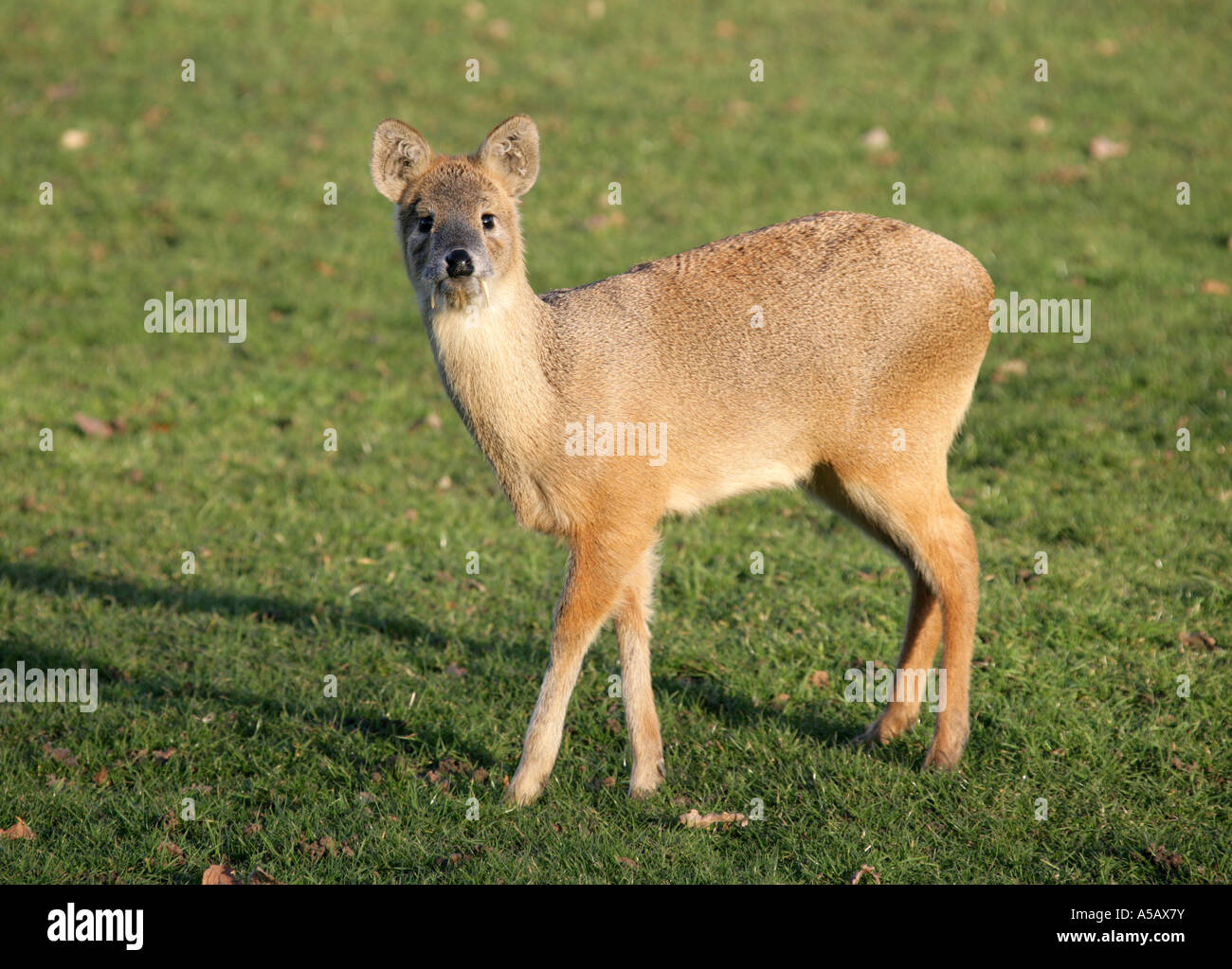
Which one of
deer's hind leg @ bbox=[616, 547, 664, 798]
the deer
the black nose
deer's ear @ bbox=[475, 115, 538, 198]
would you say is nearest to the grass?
deer's hind leg @ bbox=[616, 547, 664, 798]

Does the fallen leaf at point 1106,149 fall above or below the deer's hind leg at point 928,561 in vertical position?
above

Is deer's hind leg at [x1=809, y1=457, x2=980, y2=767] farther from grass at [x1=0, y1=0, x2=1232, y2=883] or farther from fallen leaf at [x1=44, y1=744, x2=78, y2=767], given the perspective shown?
fallen leaf at [x1=44, y1=744, x2=78, y2=767]

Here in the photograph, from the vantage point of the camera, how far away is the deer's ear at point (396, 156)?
18.0 ft

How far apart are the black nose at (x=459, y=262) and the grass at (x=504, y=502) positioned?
209 centimetres

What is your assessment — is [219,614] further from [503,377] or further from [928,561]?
[928,561]

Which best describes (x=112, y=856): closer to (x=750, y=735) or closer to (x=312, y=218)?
(x=750, y=735)

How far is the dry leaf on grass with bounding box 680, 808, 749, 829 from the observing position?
17.2 ft

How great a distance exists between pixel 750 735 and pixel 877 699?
680 mm

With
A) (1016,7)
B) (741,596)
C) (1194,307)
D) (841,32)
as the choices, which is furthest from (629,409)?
(1016,7)

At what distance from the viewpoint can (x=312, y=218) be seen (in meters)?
12.8
